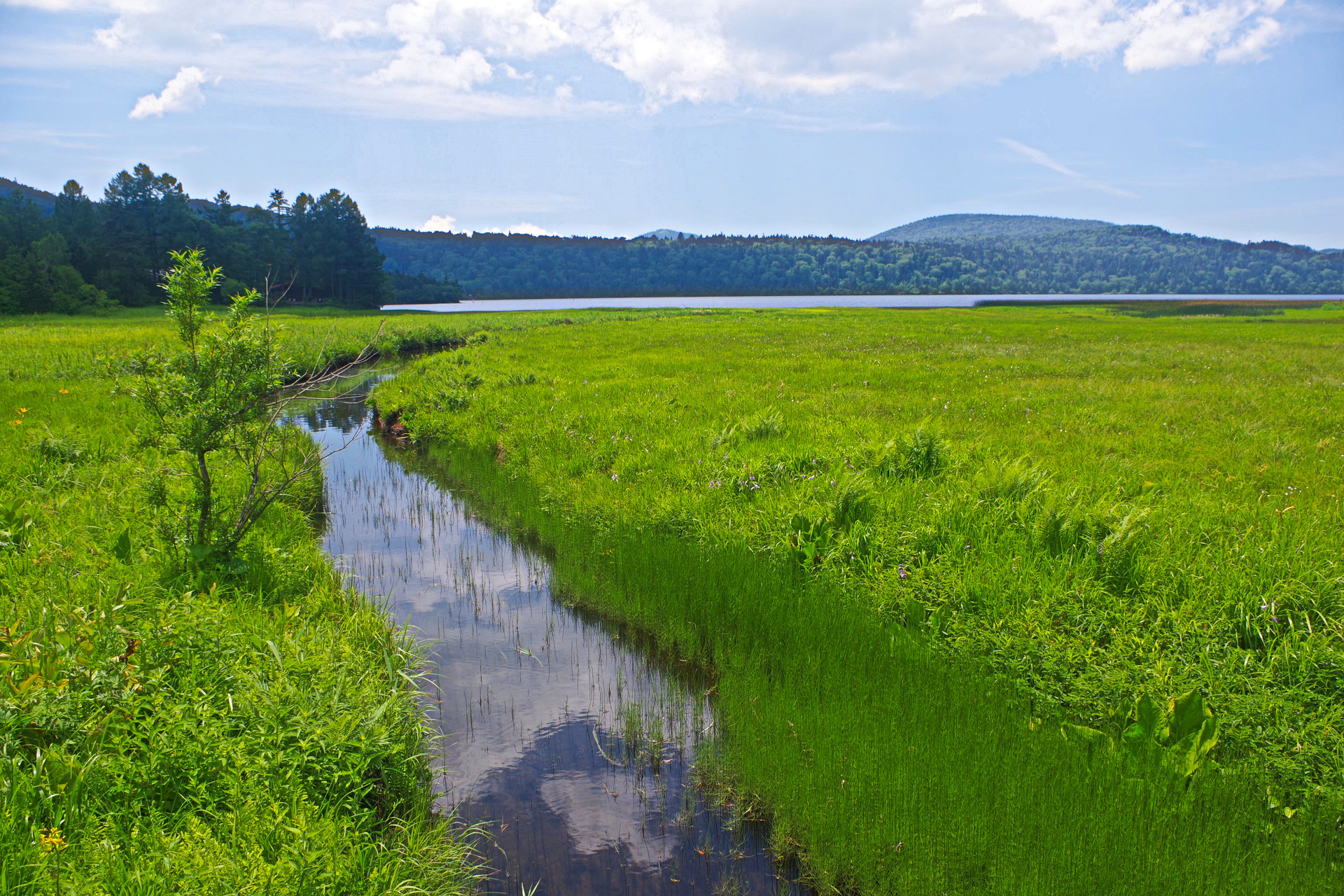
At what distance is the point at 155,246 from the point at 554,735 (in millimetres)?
96300

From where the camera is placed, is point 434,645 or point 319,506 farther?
point 319,506

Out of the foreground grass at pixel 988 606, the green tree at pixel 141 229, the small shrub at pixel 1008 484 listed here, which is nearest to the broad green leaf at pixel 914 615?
the foreground grass at pixel 988 606

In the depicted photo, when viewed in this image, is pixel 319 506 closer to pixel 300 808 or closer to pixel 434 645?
pixel 434 645

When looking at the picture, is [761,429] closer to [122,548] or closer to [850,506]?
[850,506]

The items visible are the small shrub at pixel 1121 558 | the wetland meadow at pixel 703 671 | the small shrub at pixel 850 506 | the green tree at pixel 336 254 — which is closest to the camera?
the wetland meadow at pixel 703 671

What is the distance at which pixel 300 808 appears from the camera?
3773 millimetres

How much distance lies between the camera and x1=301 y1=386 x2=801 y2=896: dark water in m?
4.39

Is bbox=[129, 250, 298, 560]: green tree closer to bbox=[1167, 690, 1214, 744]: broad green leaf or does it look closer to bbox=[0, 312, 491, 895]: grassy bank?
bbox=[0, 312, 491, 895]: grassy bank

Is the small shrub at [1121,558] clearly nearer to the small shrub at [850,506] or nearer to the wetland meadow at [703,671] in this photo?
the wetland meadow at [703,671]

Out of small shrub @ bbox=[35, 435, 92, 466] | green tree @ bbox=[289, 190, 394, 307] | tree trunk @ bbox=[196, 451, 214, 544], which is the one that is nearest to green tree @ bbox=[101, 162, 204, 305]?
green tree @ bbox=[289, 190, 394, 307]

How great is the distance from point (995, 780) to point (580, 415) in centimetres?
1087

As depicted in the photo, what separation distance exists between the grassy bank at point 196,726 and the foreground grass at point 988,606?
2.54 meters

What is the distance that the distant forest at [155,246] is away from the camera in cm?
6391

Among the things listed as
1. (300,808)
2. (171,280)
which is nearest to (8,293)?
(171,280)
